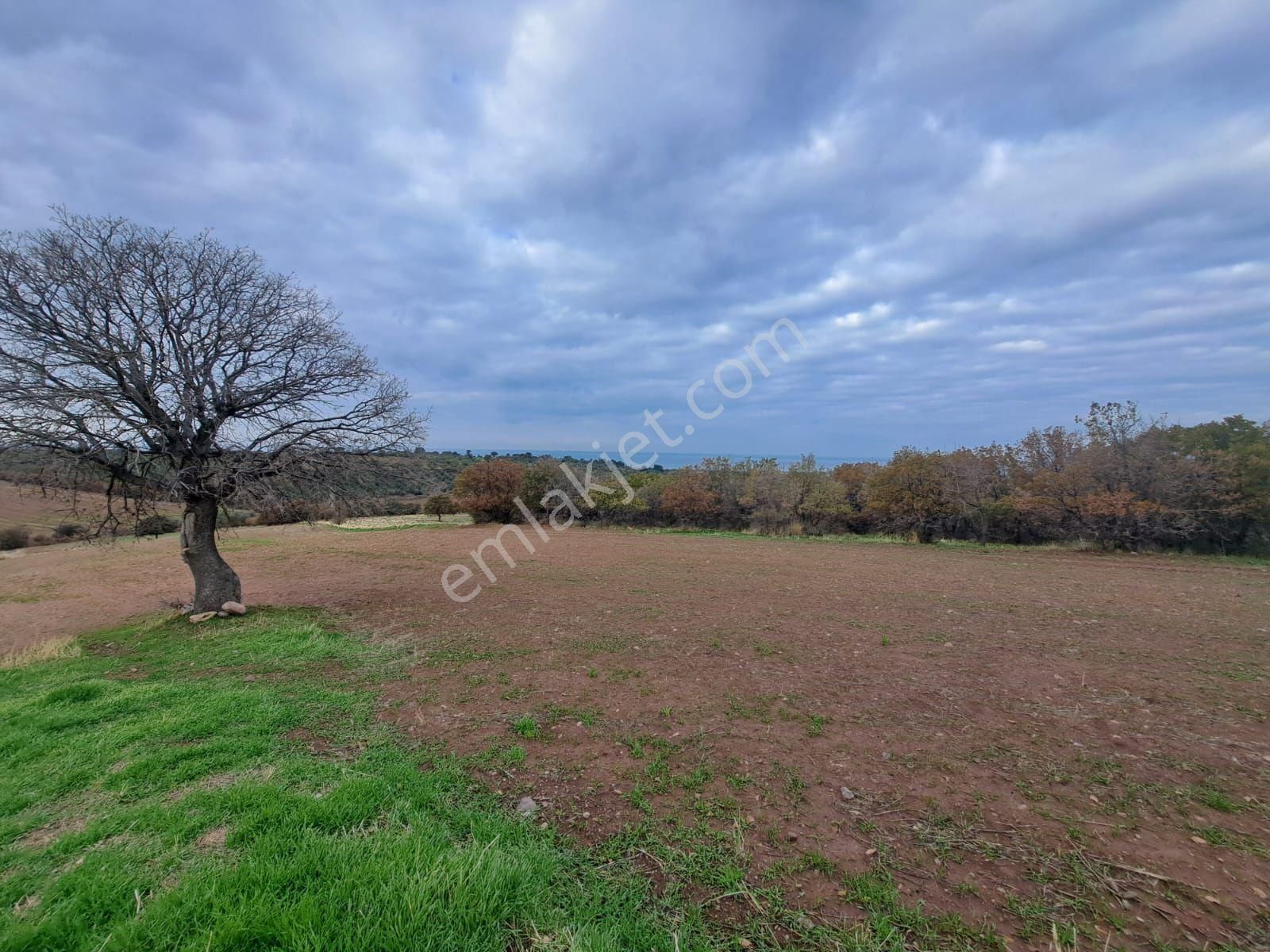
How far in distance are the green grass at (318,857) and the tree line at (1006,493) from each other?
18.4 metres

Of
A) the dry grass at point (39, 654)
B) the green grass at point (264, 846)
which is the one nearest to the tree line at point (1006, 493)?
the green grass at point (264, 846)

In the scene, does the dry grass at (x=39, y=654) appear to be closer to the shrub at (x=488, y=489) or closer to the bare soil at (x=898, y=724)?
the bare soil at (x=898, y=724)

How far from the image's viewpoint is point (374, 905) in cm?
192

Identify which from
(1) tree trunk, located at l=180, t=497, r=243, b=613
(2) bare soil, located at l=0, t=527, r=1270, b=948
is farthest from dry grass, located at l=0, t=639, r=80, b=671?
(1) tree trunk, located at l=180, t=497, r=243, b=613

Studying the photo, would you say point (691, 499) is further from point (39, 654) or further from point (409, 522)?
point (39, 654)

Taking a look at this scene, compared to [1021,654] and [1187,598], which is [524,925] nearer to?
[1021,654]

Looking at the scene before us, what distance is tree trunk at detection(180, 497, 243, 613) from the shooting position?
7.50 meters

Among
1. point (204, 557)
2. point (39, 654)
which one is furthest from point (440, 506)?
point (39, 654)

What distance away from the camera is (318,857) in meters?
2.21

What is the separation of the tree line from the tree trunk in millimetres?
19411


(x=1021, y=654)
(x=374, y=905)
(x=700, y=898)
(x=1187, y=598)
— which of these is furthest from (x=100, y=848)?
(x=1187, y=598)

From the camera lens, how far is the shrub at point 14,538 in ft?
59.5

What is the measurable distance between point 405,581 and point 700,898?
10728 mm

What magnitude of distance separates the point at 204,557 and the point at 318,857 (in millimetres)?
7719
